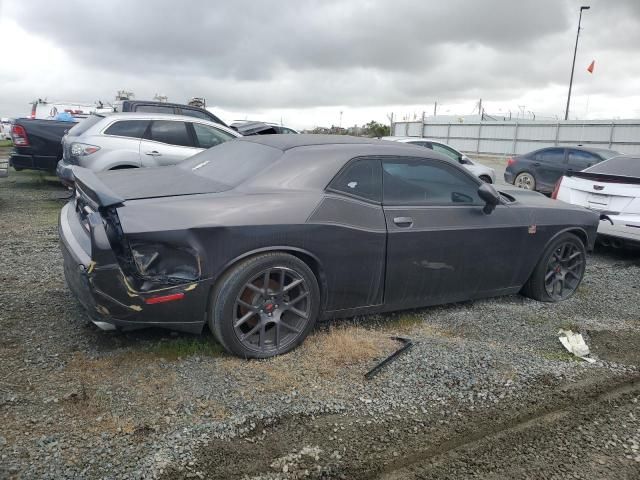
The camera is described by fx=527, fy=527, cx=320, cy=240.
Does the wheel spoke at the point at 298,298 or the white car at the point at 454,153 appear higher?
the white car at the point at 454,153

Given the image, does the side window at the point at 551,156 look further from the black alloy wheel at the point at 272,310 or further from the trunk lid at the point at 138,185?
the black alloy wheel at the point at 272,310

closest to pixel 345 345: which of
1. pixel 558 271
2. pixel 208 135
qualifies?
pixel 558 271

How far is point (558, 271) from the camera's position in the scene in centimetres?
514

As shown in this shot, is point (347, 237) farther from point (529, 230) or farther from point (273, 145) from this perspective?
point (529, 230)

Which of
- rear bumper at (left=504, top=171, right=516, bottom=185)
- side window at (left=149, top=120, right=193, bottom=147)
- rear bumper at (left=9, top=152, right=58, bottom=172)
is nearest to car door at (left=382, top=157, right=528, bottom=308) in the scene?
side window at (left=149, top=120, right=193, bottom=147)

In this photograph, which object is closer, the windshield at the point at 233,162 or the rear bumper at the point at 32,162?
the windshield at the point at 233,162

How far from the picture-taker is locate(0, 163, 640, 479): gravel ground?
8.50 feet

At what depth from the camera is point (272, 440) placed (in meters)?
2.74

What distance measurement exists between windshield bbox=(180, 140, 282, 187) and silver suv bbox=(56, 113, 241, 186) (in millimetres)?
3861

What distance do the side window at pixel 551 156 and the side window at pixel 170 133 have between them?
9.90 m

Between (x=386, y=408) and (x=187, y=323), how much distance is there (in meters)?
1.34

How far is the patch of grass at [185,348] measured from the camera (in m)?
3.55

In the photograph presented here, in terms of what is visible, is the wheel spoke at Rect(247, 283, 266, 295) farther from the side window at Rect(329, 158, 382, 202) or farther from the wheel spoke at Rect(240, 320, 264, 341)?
the side window at Rect(329, 158, 382, 202)

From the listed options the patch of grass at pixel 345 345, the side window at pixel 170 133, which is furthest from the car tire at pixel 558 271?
the side window at pixel 170 133
